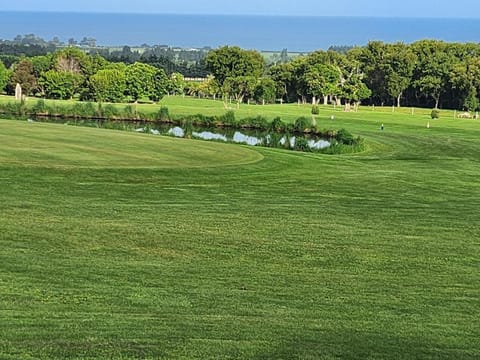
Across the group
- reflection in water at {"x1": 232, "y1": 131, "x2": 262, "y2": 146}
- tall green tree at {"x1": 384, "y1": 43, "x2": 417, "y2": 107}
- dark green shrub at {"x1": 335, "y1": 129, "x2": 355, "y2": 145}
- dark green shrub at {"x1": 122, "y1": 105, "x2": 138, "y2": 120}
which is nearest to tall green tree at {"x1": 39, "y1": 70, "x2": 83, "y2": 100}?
dark green shrub at {"x1": 122, "y1": 105, "x2": 138, "y2": 120}

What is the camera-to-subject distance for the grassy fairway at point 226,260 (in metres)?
9.20

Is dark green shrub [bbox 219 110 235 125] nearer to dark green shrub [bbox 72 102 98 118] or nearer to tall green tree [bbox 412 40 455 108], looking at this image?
dark green shrub [bbox 72 102 98 118]

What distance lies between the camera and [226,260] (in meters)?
14.5

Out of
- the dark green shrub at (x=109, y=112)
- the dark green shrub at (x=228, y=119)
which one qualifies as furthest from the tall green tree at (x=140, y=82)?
the dark green shrub at (x=228, y=119)

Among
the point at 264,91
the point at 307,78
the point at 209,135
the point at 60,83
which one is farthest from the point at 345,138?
the point at 60,83

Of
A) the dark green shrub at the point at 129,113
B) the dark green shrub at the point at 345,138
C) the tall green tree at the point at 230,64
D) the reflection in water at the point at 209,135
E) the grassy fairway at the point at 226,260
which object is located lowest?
the reflection in water at the point at 209,135

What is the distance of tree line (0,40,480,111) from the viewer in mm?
89875

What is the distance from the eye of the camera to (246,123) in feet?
206

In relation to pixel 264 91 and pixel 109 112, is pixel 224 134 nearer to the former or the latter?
pixel 109 112

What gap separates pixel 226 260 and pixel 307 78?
8002cm

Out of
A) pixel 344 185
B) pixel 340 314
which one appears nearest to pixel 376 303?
pixel 340 314

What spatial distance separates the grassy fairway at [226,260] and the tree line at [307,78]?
Answer: 59.6m

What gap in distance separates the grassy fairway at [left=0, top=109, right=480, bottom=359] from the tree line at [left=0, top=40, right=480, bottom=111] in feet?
195

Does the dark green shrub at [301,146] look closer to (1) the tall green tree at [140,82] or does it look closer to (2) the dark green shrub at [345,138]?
(2) the dark green shrub at [345,138]
